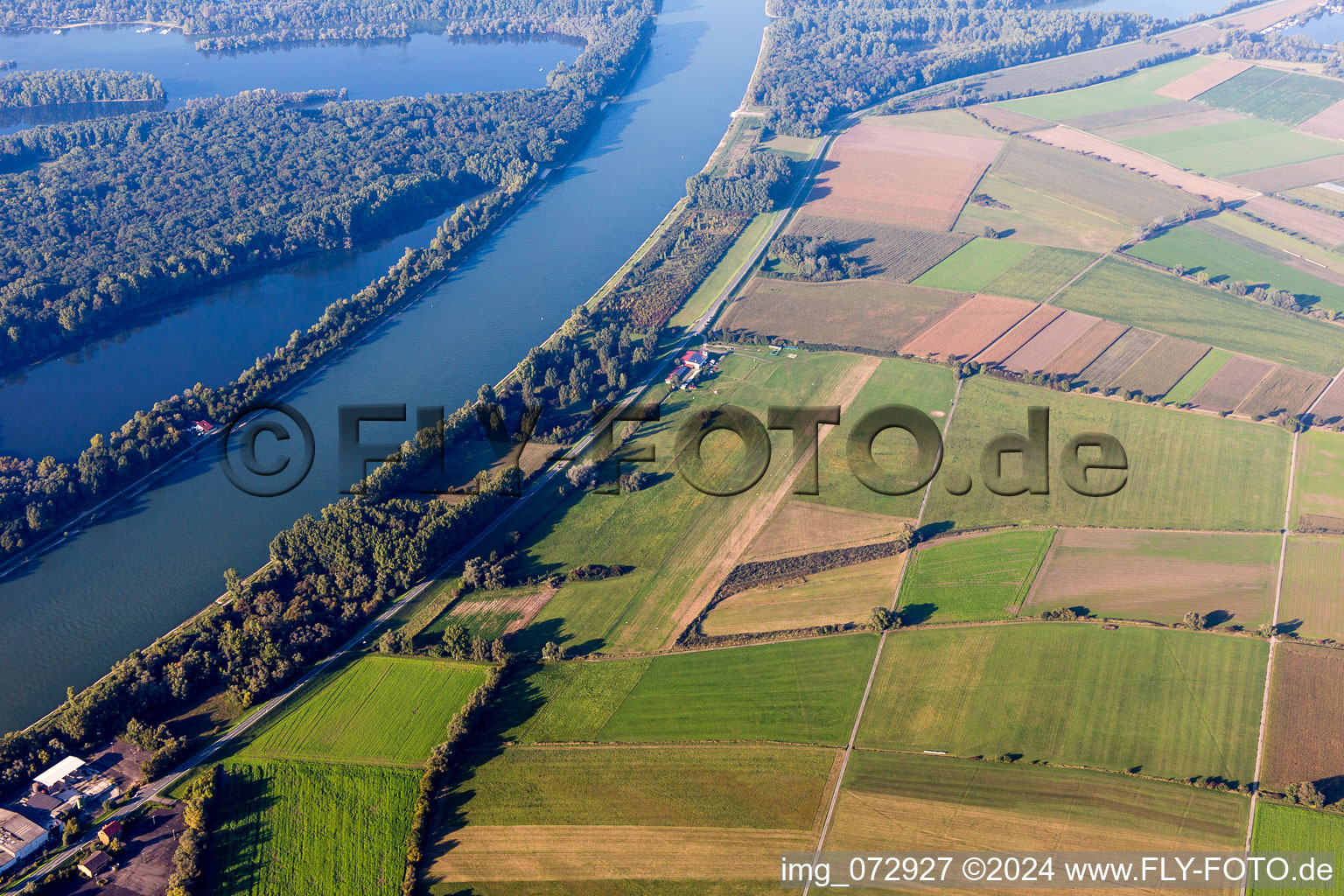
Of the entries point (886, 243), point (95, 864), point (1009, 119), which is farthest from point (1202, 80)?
point (95, 864)

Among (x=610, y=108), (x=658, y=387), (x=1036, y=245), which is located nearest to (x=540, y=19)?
(x=610, y=108)

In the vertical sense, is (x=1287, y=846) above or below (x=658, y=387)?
below

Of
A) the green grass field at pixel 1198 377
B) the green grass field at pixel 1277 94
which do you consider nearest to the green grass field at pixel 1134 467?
the green grass field at pixel 1198 377

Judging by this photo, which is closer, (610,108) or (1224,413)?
(1224,413)

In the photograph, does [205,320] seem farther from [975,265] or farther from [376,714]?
[975,265]

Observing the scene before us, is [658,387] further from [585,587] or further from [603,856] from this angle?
[603,856]

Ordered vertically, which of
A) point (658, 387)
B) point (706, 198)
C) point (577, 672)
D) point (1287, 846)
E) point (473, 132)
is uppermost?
point (473, 132)

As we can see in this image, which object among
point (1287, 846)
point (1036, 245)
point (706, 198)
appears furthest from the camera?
point (706, 198)

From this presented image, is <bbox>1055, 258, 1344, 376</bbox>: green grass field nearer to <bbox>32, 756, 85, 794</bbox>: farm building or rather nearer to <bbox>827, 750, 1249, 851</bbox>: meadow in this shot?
<bbox>827, 750, 1249, 851</bbox>: meadow
